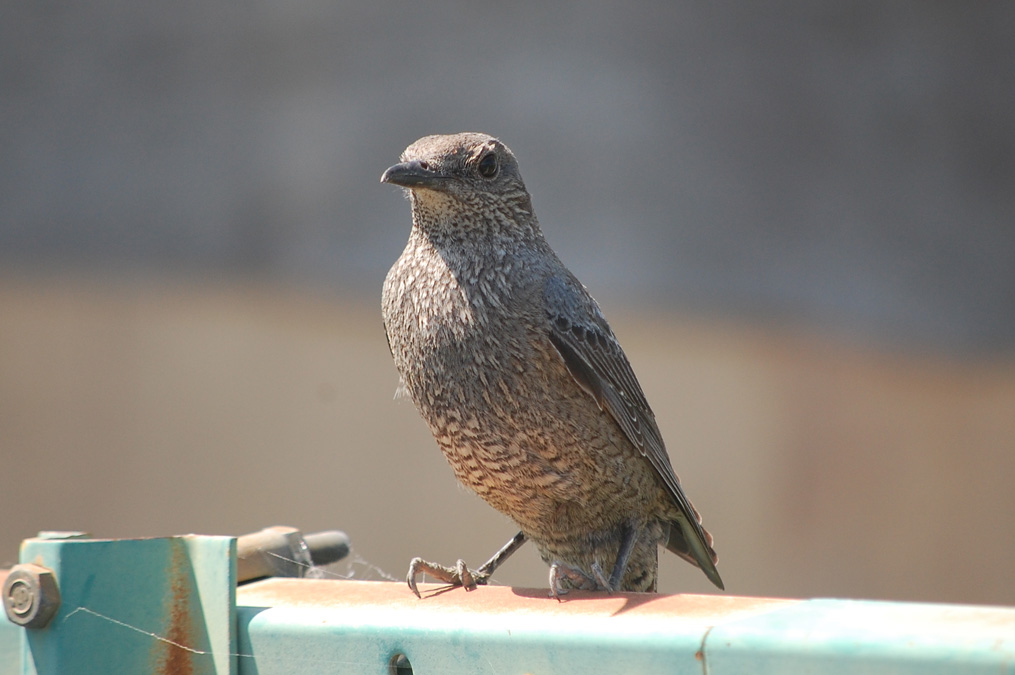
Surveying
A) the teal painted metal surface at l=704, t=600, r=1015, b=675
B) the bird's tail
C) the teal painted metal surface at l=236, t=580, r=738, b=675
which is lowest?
the bird's tail

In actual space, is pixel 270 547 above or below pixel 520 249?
below

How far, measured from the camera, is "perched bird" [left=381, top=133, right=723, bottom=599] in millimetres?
2639

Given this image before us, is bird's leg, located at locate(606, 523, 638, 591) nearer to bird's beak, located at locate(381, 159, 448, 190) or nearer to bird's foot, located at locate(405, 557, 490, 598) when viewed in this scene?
bird's foot, located at locate(405, 557, 490, 598)

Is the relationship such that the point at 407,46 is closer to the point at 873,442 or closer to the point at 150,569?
the point at 873,442

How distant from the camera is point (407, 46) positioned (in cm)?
672

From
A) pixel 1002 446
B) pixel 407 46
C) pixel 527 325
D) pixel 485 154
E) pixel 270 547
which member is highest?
pixel 407 46

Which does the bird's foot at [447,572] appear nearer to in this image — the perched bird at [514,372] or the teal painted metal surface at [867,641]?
the perched bird at [514,372]

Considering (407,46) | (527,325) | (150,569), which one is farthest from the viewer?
(407,46)

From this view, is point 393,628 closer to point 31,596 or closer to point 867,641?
point 31,596

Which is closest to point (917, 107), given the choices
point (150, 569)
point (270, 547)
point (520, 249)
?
point (520, 249)

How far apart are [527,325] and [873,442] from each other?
16.3 feet

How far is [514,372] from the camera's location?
2637 millimetres

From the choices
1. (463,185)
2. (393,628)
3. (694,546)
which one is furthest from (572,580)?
(393,628)

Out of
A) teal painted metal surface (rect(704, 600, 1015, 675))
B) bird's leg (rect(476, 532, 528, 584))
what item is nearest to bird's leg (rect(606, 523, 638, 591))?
bird's leg (rect(476, 532, 528, 584))
